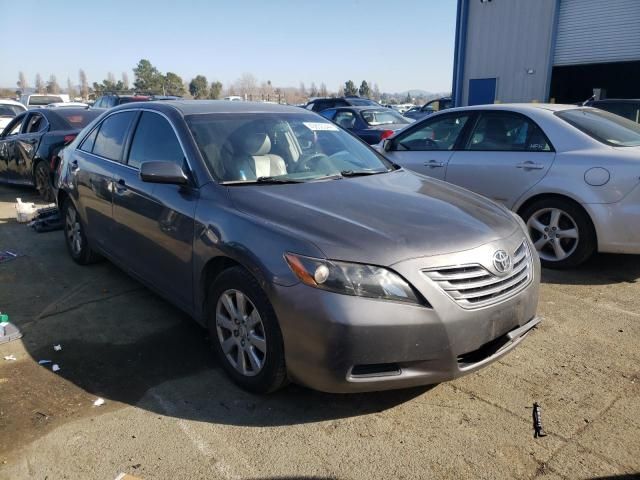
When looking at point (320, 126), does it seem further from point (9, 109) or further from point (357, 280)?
point (9, 109)

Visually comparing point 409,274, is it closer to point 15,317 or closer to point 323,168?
point 323,168

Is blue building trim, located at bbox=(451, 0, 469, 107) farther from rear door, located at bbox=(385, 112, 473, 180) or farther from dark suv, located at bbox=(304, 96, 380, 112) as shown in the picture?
rear door, located at bbox=(385, 112, 473, 180)

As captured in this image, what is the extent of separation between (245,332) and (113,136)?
2582 millimetres

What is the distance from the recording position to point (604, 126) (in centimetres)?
519

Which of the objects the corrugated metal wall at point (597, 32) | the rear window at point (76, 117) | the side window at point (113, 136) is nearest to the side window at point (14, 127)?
the rear window at point (76, 117)

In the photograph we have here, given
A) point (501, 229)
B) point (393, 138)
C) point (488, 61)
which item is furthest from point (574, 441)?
point (488, 61)

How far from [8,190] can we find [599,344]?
418 inches

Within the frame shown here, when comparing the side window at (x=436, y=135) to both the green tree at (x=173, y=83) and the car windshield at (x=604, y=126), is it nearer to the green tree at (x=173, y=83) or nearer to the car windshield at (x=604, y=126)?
the car windshield at (x=604, y=126)

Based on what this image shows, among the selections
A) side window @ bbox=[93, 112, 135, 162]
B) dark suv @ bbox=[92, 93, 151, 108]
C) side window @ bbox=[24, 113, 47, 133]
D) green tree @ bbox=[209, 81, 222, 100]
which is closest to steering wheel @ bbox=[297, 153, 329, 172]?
side window @ bbox=[93, 112, 135, 162]

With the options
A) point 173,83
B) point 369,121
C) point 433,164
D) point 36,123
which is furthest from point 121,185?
point 173,83

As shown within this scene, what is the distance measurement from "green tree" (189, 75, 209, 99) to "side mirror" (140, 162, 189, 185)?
235 ft

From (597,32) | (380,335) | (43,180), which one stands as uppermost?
(597,32)

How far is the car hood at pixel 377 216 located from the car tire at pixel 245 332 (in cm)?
39

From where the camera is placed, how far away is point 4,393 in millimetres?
3104
